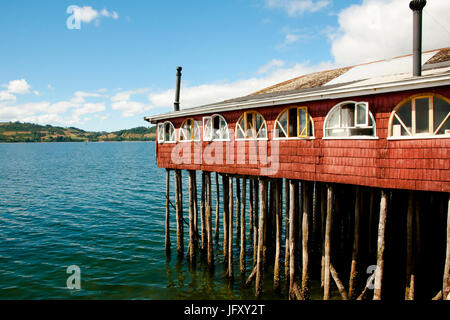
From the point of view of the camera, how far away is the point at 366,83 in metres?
12.6

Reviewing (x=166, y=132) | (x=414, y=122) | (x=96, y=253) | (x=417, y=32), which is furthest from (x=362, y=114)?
(x=96, y=253)

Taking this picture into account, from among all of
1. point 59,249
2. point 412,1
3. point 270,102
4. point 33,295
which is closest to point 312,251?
point 270,102

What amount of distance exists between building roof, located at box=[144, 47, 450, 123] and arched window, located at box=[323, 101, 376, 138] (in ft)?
1.79

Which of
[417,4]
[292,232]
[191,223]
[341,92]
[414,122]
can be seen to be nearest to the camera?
[414,122]

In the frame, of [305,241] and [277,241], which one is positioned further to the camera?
[277,241]

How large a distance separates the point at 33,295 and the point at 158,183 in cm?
3228

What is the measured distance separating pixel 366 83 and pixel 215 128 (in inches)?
275

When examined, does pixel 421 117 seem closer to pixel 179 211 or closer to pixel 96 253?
pixel 179 211

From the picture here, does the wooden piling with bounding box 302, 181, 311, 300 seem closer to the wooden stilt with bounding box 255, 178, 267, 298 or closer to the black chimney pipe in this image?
the wooden stilt with bounding box 255, 178, 267, 298

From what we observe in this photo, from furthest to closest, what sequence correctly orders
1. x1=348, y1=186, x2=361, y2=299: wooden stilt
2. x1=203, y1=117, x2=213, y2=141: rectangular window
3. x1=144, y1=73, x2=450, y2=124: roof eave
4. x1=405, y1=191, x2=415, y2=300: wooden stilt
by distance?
1. x1=203, y1=117, x2=213, y2=141: rectangular window
2. x1=348, y1=186, x2=361, y2=299: wooden stilt
3. x1=405, y1=191, x2=415, y2=300: wooden stilt
4. x1=144, y1=73, x2=450, y2=124: roof eave

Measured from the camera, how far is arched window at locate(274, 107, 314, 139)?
12430 mm

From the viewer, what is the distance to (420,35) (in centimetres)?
1177

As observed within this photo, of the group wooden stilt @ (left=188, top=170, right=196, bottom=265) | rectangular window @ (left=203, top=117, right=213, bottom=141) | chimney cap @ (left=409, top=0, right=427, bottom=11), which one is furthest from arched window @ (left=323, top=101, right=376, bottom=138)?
wooden stilt @ (left=188, top=170, right=196, bottom=265)

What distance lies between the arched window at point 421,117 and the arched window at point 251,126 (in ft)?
17.0
